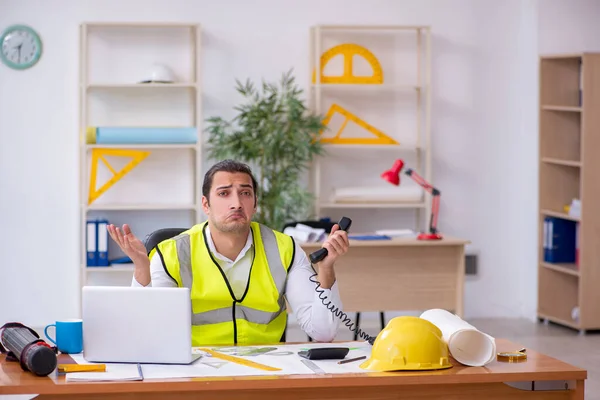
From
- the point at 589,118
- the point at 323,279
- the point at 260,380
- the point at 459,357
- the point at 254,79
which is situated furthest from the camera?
the point at 254,79

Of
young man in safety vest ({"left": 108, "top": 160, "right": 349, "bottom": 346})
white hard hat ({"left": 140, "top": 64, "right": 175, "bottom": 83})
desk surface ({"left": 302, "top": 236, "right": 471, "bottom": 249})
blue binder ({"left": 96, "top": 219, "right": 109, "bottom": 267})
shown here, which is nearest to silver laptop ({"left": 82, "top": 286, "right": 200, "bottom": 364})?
young man in safety vest ({"left": 108, "top": 160, "right": 349, "bottom": 346})

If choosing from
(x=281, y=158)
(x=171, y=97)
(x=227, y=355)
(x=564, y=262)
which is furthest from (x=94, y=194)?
(x=227, y=355)

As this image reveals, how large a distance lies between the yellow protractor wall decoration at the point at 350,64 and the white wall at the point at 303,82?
0.56ft

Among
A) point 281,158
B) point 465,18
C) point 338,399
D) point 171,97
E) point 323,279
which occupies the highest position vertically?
point 465,18

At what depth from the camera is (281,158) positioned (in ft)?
19.8

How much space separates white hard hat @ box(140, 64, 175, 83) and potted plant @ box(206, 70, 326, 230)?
0.40 meters

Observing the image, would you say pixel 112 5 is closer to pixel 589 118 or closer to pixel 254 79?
pixel 254 79

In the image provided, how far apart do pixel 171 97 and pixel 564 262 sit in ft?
9.58

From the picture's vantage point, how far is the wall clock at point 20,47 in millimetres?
6230

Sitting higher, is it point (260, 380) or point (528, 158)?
point (528, 158)

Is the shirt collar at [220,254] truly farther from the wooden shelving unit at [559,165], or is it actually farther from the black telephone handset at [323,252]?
the wooden shelving unit at [559,165]

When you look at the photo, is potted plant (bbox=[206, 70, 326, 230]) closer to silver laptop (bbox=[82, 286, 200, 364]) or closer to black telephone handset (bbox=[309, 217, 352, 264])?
black telephone handset (bbox=[309, 217, 352, 264])

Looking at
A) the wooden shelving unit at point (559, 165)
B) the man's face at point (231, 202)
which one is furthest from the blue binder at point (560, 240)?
the man's face at point (231, 202)

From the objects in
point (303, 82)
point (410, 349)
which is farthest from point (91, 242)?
point (410, 349)
